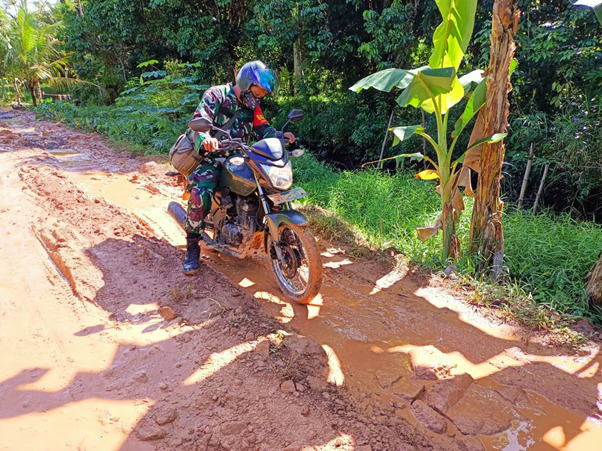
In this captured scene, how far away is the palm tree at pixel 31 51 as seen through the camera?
20.1 meters

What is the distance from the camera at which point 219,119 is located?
3967mm

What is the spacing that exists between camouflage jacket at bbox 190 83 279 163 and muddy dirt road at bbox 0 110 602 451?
50.4 inches

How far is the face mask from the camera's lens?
3.90 m

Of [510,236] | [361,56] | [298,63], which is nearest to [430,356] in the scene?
[510,236]

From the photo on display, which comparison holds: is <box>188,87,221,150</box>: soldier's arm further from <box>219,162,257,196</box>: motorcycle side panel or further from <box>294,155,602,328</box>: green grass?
<box>294,155,602,328</box>: green grass

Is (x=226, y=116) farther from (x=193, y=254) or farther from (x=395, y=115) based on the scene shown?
(x=395, y=115)

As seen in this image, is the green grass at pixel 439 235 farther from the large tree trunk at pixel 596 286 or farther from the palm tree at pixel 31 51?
the palm tree at pixel 31 51

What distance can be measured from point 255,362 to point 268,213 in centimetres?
127

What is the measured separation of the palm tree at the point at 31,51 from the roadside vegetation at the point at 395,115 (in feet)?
29.7

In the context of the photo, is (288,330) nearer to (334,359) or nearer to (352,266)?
(334,359)

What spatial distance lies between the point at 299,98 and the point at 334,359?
9484mm

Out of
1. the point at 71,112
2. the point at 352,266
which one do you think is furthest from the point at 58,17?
the point at 352,266

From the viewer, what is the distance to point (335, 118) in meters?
9.79

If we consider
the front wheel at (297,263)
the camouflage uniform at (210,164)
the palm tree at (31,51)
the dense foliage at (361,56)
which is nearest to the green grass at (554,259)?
the dense foliage at (361,56)
